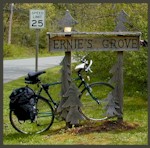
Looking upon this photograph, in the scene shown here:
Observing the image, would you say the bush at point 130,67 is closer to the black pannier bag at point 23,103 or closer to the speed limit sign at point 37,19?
the speed limit sign at point 37,19

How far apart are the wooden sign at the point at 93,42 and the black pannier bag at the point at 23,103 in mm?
881

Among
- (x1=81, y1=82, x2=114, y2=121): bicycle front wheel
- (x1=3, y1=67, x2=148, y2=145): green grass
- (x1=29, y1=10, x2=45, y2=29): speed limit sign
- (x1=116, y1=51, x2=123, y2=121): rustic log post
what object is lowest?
(x1=3, y1=67, x2=148, y2=145): green grass

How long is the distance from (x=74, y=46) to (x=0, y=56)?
4.67 feet

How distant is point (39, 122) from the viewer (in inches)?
303

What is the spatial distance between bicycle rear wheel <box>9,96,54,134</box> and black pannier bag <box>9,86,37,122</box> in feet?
0.41

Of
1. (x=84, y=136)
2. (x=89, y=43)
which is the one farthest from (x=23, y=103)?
(x=89, y=43)

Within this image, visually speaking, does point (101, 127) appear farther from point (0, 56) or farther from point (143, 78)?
point (143, 78)

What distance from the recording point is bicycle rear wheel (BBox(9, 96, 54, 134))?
7312 millimetres

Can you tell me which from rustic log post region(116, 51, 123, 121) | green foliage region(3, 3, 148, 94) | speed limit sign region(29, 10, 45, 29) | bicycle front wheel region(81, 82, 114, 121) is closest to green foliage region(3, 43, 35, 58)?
green foliage region(3, 3, 148, 94)

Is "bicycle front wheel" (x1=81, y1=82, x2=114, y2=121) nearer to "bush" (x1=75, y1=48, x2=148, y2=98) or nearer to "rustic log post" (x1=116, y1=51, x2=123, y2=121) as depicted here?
"rustic log post" (x1=116, y1=51, x2=123, y2=121)

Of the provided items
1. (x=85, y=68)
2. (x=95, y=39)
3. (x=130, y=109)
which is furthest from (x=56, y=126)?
(x=130, y=109)

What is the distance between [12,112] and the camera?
724 cm

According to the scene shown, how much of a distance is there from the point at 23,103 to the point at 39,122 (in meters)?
0.74

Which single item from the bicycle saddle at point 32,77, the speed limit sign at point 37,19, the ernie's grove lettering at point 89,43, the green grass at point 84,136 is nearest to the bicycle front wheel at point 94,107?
the green grass at point 84,136
